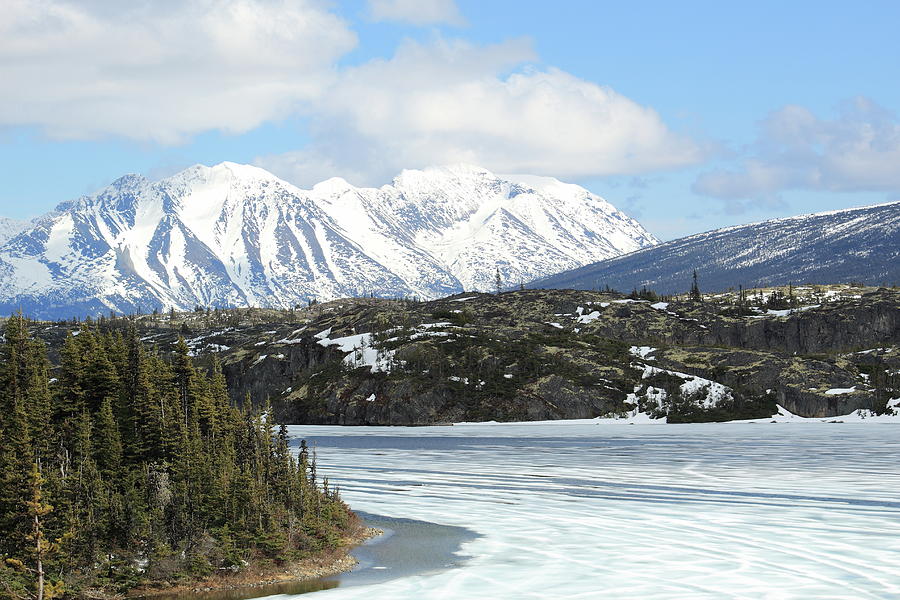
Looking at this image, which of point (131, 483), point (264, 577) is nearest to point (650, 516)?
point (264, 577)

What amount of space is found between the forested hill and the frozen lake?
840 cm

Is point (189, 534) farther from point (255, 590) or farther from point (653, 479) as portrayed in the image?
point (653, 479)

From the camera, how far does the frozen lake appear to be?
41875 mm

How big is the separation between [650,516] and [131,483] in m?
29.5

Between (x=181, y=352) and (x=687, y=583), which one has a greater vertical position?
(x=181, y=352)

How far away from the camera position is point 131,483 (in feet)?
180

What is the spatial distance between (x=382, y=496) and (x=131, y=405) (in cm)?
2083

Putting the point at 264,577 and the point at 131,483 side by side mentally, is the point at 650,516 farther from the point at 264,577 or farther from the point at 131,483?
the point at 131,483

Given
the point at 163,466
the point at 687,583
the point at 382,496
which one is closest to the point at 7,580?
the point at 163,466

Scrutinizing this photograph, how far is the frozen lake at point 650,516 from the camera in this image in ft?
137

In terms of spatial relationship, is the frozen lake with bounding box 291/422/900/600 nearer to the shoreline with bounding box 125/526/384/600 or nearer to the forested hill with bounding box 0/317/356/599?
the shoreline with bounding box 125/526/384/600

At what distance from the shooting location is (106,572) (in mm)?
44156

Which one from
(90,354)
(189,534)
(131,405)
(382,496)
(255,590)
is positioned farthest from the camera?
(382,496)

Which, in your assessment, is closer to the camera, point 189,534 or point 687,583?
point 687,583
